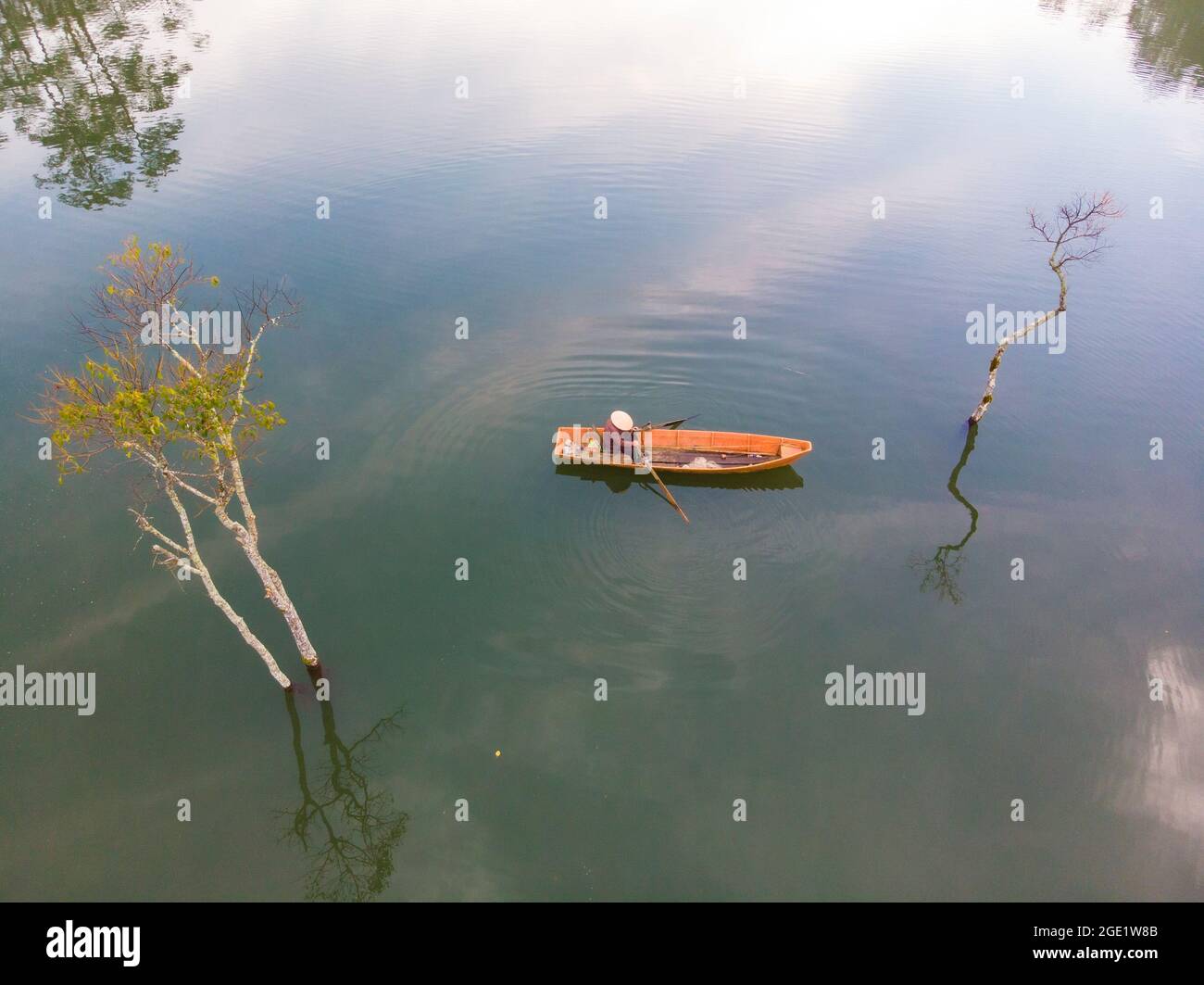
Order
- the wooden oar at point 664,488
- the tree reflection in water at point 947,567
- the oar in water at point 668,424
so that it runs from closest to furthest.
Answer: the tree reflection in water at point 947,567
the wooden oar at point 664,488
the oar in water at point 668,424

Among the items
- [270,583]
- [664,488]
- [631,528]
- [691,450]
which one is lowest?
[270,583]

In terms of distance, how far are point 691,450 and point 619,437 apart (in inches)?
116

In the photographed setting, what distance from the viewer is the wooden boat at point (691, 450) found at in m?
26.5

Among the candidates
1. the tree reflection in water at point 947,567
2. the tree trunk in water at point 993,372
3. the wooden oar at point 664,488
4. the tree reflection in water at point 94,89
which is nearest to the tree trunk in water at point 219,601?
the wooden oar at point 664,488

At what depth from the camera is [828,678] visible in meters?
21.1

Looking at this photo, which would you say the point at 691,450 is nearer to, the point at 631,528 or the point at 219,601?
the point at 631,528

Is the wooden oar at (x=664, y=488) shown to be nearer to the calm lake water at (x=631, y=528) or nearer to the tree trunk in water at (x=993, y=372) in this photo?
the calm lake water at (x=631, y=528)

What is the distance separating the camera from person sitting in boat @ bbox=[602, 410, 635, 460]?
26.6 meters

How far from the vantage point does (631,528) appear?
25.3 metres

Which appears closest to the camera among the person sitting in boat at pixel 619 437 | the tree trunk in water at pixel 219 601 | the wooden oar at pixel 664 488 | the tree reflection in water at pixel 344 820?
the tree trunk in water at pixel 219 601

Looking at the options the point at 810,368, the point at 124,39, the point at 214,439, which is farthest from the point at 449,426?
the point at 124,39

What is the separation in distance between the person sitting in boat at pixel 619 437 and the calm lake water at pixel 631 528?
4.69 feet

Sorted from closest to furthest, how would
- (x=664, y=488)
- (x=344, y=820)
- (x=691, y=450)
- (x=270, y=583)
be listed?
(x=270, y=583), (x=344, y=820), (x=664, y=488), (x=691, y=450)

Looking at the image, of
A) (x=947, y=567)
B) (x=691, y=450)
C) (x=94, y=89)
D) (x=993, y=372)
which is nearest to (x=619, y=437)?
(x=691, y=450)
